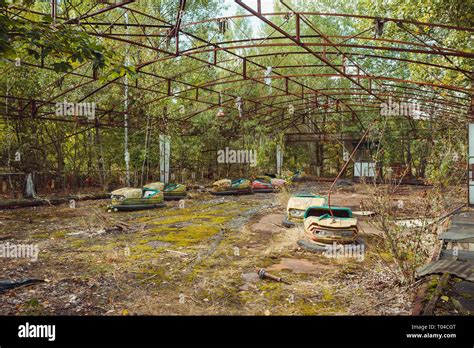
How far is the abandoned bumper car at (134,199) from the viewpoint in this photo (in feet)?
35.7

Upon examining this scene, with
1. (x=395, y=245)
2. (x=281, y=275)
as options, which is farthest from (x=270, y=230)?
(x=395, y=245)

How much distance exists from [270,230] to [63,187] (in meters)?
9.43

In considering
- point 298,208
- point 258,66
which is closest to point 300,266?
point 298,208

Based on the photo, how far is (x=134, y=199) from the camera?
11141mm

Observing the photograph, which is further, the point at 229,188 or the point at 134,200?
the point at 229,188

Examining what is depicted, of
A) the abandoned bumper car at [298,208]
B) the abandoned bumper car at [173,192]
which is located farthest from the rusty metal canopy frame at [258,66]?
the abandoned bumper car at [298,208]

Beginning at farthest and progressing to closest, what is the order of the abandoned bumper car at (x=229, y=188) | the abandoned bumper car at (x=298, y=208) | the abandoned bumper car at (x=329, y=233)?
the abandoned bumper car at (x=229, y=188) < the abandoned bumper car at (x=298, y=208) < the abandoned bumper car at (x=329, y=233)

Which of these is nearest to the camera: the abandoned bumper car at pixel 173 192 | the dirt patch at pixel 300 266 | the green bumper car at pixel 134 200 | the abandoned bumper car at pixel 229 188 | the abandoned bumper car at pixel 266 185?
the dirt patch at pixel 300 266

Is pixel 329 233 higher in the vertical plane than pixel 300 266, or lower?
higher

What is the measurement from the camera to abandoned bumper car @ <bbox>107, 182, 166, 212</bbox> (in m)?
10.9

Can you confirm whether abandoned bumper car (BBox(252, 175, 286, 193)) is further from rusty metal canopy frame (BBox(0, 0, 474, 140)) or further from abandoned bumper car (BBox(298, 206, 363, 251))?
abandoned bumper car (BBox(298, 206, 363, 251))

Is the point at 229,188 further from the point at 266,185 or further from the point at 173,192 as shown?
the point at 173,192

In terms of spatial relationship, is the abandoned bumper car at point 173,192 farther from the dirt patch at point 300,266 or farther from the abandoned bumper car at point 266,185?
the dirt patch at point 300,266
